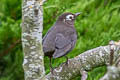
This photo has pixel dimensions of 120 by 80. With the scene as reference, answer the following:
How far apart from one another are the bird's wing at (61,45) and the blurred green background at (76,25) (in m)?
0.78

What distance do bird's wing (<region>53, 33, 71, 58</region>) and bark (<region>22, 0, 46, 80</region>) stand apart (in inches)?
32.4

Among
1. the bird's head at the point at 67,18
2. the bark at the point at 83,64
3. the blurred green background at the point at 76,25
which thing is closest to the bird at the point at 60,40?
the bird's head at the point at 67,18

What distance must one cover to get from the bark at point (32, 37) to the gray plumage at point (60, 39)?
783 millimetres

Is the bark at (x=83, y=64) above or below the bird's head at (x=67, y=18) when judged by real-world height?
below

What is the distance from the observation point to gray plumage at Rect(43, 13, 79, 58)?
110 inches

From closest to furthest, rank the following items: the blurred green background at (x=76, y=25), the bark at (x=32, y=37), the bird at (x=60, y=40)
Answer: the bark at (x=32, y=37) → the bird at (x=60, y=40) → the blurred green background at (x=76, y=25)

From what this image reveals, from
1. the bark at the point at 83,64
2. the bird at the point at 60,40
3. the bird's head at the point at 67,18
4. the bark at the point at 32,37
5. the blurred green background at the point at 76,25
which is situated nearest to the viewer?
the bark at the point at 32,37

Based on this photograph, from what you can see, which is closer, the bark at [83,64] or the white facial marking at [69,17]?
the bark at [83,64]

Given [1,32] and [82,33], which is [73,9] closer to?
[82,33]

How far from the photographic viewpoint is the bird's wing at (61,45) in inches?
111

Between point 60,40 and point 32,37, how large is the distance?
43.9 inches

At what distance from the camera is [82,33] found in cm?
432

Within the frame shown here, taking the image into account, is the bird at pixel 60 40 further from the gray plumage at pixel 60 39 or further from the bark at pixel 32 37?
the bark at pixel 32 37

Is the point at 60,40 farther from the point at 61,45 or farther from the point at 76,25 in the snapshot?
the point at 76,25
